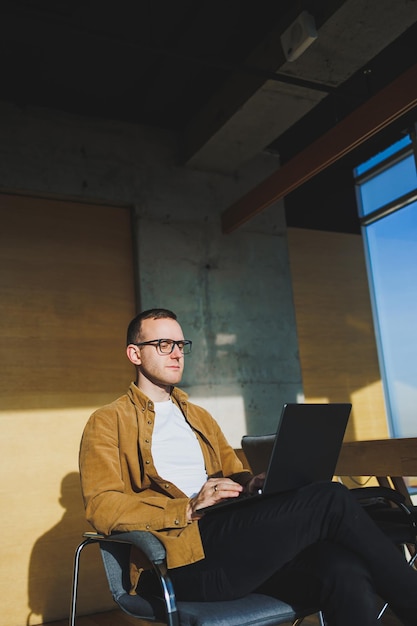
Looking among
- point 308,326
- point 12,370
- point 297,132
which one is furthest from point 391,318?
point 12,370

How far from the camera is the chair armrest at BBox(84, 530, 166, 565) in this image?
73.9 inches

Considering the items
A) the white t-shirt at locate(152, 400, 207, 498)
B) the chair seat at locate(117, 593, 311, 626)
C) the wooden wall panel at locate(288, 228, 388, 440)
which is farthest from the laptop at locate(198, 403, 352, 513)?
the wooden wall panel at locate(288, 228, 388, 440)

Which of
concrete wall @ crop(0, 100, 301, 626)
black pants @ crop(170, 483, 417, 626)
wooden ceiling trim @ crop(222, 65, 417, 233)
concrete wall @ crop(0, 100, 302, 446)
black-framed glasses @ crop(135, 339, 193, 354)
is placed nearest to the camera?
black pants @ crop(170, 483, 417, 626)

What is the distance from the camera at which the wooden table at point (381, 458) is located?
303cm

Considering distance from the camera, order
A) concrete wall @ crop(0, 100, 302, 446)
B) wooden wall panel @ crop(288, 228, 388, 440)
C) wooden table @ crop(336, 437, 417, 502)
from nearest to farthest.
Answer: wooden table @ crop(336, 437, 417, 502), concrete wall @ crop(0, 100, 302, 446), wooden wall panel @ crop(288, 228, 388, 440)

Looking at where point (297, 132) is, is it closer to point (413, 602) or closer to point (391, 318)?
point (391, 318)

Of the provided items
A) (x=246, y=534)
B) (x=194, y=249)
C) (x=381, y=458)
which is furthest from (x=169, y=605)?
(x=194, y=249)

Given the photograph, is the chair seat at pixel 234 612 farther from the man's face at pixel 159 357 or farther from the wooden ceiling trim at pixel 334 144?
the wooden ceiling trim at pixel 334 144

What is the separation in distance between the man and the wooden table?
3.49 ft

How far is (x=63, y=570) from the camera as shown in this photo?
443 centimetres

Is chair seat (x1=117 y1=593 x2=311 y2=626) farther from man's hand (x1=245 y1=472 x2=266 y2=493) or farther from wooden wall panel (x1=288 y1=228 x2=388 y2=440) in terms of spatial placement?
wooden wall panel (x1=288 y1=228 x2=388 y2=440)

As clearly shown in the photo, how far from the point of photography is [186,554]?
193cm

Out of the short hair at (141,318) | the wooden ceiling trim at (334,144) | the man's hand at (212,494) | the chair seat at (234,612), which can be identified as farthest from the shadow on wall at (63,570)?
the man's hand at (212,494)

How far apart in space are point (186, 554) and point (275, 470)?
1.19 ft
